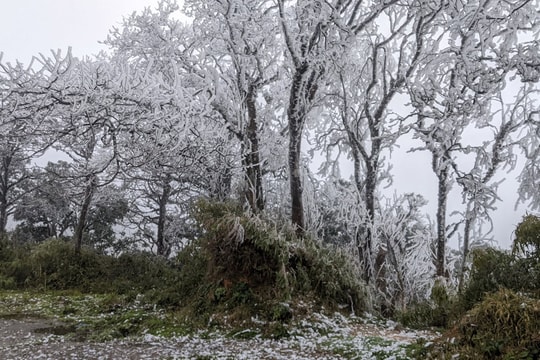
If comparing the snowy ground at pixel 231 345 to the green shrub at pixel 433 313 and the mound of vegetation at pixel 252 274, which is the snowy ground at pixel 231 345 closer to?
the mound of vegetation at pixel 252 274

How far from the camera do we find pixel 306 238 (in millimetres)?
8266

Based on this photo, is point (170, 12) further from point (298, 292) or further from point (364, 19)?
point (298, 292)

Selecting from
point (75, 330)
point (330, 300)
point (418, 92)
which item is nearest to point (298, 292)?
point (330, 300)

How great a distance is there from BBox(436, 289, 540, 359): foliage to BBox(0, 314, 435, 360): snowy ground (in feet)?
2.67

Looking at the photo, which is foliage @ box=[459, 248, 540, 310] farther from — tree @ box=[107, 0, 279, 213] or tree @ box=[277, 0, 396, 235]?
tree @ box=[107, 0, 279, 213]

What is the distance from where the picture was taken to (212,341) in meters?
5.83

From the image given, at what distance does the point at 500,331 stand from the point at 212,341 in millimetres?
3506

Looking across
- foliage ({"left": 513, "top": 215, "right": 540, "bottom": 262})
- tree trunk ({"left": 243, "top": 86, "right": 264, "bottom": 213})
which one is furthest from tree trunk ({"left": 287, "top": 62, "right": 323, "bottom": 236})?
foliage ({"left": 513, "top": 215, "right": 540, "bottom": 262})

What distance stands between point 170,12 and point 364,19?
649cm

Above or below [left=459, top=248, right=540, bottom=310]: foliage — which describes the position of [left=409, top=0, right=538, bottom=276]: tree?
above

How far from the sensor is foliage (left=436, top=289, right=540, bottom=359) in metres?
3.75

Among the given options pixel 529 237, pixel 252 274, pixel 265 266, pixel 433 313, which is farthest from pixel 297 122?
pixel 529 237

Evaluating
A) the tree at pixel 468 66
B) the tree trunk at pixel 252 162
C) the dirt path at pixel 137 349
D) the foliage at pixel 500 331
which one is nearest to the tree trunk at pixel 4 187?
the tree trunk at pixel 252 162

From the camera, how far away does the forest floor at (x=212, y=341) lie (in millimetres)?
5191
